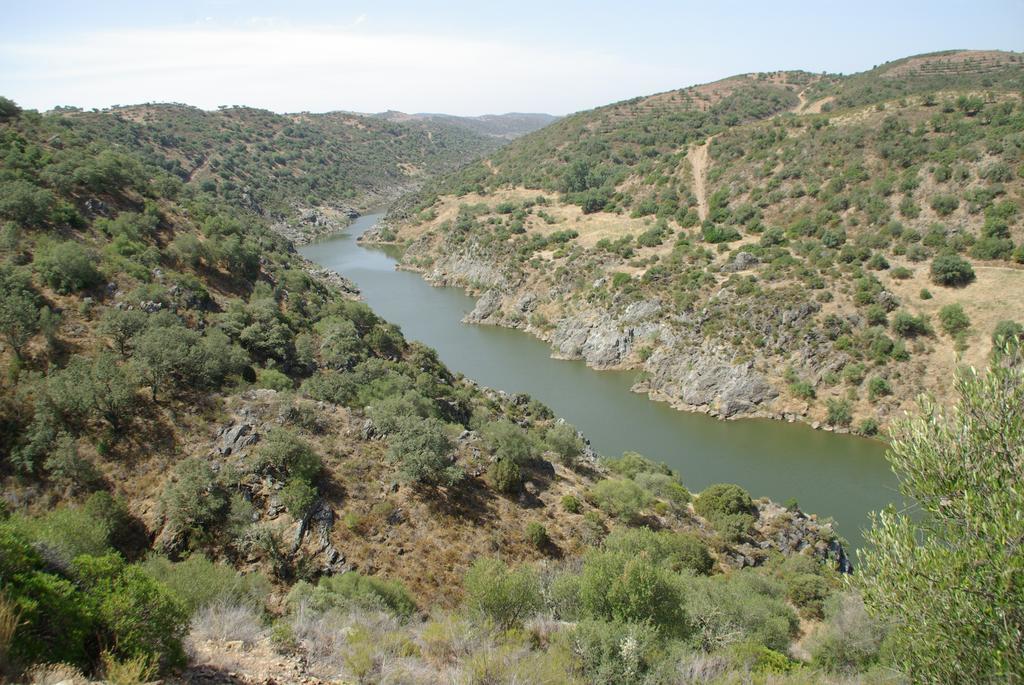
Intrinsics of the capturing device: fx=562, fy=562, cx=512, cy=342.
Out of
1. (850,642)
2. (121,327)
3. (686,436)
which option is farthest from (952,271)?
(121,327)

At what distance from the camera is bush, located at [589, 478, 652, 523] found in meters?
21.7

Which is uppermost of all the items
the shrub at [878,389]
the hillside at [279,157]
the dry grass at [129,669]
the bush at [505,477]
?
the hillside at [279,157]

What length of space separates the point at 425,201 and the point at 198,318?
7532 cm

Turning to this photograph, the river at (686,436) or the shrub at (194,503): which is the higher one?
the shrub at (194,503)

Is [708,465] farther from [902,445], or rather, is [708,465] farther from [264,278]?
[264,278]

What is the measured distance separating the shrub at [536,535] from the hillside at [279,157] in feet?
256

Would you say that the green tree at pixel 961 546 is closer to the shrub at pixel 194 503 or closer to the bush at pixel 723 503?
the bush at pixel 723 503

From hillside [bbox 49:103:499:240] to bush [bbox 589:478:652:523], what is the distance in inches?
3065

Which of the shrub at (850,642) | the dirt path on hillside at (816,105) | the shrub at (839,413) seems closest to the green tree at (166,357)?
the shrub at (850,642)

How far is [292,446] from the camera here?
18375 millimetres

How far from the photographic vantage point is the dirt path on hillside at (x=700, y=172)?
61469mm

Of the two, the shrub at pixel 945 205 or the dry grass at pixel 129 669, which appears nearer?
the dry grass at pixel 129 669

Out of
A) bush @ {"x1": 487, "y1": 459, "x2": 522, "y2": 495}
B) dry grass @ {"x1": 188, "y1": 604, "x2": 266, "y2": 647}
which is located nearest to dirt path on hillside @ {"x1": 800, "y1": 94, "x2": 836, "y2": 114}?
bush @ {"x1": 487, "y1": 459, "x2": 522, "y2": 495}

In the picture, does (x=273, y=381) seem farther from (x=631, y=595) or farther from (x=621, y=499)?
(x=631, y=595)
